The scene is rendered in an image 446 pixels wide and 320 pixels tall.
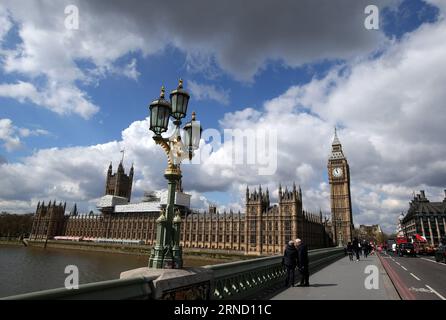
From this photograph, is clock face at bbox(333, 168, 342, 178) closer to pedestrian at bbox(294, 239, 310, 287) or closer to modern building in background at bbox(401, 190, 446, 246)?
modern building in background at bbox(401, 190, 446, 246)

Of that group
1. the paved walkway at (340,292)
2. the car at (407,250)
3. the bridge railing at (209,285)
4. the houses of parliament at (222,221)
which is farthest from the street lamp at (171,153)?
the houses of parliament at (222,221)

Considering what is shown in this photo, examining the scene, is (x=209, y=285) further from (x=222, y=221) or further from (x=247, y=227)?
(x=222, y=221)

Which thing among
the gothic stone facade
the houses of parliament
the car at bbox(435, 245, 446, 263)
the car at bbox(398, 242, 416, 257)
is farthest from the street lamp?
the gothic stone facade

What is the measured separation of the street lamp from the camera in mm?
6910

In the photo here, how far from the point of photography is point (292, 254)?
13227 millimetres

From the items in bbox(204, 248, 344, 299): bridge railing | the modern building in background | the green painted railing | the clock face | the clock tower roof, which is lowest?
bbox(204, 248, 344, 299): bridge railing
